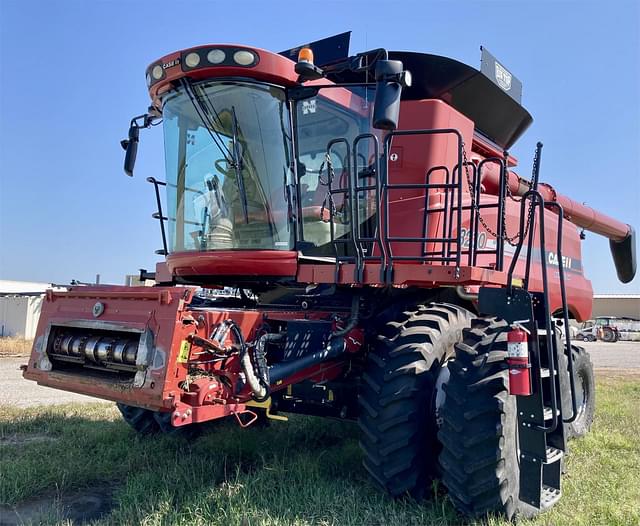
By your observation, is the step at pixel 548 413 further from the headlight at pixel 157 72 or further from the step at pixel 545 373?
the headlight at pixel 157 72

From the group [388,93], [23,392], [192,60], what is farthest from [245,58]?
[23,392]

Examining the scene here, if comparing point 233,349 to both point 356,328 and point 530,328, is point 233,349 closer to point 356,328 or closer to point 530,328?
point 356,328

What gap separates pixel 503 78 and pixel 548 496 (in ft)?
12.9

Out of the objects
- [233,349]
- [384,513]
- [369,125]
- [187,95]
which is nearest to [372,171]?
[369,125]

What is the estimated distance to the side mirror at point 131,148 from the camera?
192 inches

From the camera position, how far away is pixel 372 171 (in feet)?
14.1

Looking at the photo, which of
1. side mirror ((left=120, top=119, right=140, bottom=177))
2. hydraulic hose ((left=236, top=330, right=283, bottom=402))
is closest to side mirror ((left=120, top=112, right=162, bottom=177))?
side mirror ((left=120, top=119, right=140, bottom=177))

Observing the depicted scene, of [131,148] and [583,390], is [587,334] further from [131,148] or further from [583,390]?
[131,148]

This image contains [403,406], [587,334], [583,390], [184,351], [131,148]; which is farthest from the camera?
[587,334]

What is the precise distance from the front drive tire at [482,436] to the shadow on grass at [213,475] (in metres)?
0.25

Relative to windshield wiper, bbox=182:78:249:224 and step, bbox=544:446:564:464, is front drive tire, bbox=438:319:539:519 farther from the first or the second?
windshield wiper, bbox=182:78:249:224

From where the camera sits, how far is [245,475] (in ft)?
13.0

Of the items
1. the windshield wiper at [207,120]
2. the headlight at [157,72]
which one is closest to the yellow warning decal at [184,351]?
the windshield wiper at [207,120]

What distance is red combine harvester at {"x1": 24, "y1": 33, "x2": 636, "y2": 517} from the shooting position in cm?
325
